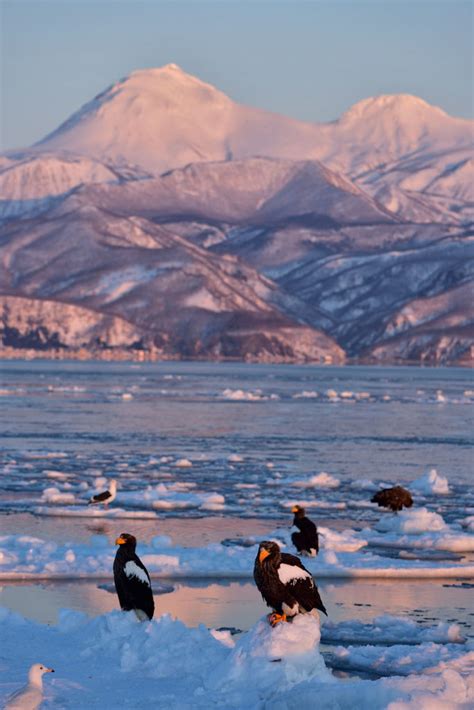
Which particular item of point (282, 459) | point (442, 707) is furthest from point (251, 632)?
point (282, 459)

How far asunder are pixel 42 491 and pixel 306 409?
199ft

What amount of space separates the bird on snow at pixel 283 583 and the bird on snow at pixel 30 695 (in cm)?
371

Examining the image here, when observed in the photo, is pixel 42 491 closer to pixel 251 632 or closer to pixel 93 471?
pixel 93 471

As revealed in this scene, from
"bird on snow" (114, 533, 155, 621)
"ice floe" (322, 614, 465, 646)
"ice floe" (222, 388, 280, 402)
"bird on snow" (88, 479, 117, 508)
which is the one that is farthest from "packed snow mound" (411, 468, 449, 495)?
"ice floe" (222, 388, 280, 402)

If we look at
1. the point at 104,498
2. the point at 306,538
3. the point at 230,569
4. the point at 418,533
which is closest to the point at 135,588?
the point at 230,569

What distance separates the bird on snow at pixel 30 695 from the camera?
1664 cm

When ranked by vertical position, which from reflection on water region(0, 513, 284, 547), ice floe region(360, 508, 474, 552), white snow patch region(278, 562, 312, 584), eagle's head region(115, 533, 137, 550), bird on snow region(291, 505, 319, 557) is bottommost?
reflection on water region(0, 513, 284, 547)

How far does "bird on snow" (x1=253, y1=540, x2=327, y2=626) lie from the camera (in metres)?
19.7

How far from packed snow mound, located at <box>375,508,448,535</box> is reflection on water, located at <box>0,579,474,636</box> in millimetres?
6782

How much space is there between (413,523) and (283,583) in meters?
16.3

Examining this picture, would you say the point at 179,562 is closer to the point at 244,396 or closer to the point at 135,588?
the point at 135,588

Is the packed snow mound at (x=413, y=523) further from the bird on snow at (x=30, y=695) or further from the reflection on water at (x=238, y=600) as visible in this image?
the bird on snow at (x=30, y=695)

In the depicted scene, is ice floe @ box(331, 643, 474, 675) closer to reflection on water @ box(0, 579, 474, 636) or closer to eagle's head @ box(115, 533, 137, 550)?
reflection on water @ box(0, 579, 474, 636)

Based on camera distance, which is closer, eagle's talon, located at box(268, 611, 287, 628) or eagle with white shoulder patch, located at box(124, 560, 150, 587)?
eagle's talon, located at box(268, 611, 287, 628)
